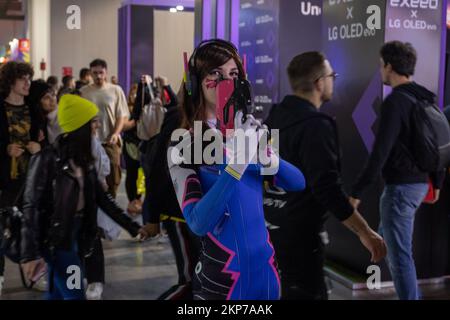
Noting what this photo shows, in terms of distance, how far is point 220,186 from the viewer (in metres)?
1.56

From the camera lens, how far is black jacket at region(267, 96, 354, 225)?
8.14ft

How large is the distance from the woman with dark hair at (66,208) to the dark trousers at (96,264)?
23 cm

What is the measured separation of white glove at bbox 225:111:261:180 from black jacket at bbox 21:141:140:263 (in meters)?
1.42

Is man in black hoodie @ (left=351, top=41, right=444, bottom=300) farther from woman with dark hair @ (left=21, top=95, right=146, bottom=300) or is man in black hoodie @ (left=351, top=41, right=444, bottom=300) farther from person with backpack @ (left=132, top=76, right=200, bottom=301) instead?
woman with dark hair @ (left=21, top=95, right=146, bottom=300)

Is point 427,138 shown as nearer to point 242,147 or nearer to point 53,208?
point 53,208

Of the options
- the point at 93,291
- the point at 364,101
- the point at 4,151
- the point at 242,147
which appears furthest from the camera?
the point at 364,101

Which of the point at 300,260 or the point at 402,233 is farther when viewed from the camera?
the point at 402,233

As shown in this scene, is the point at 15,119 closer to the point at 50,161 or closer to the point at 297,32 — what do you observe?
the point at 50,161

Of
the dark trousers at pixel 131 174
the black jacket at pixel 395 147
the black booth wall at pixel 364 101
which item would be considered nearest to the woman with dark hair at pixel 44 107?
the dark trousers at pixel 131 174

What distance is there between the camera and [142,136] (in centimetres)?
571

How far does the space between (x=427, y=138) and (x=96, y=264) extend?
186cm

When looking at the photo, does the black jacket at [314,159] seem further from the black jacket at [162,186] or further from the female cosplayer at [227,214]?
the female cosplayer at [227,214]

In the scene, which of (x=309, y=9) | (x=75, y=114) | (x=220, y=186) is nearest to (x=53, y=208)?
(x=75, y=114)
